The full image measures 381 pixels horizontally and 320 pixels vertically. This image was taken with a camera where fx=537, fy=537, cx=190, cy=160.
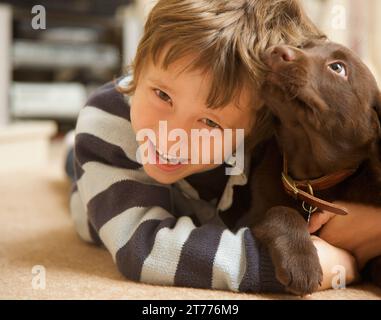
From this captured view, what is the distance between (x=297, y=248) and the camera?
32.2 inches

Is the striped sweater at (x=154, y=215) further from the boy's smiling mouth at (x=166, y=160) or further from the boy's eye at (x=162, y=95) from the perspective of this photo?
the boy's eye at (x=162, y=95)

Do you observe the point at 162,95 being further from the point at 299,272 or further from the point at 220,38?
the point at 299,272

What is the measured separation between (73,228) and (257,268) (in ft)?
1.98

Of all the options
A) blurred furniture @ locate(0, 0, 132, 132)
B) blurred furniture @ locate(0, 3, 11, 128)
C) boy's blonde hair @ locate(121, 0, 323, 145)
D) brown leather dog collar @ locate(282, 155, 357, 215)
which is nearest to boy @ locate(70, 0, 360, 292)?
boy's blonde hair @ locate(121, 0, 323, 145)

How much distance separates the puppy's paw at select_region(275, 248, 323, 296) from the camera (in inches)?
31.0

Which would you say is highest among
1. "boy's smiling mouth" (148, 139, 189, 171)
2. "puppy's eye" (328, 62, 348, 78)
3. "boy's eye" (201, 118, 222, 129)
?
"puppy's eye" (328, 62, 348, 78)

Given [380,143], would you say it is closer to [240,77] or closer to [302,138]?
[302,138]

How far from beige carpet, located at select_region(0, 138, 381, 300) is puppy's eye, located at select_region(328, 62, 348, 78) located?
36 cm

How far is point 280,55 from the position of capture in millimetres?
870

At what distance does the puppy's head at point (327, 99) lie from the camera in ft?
2.81

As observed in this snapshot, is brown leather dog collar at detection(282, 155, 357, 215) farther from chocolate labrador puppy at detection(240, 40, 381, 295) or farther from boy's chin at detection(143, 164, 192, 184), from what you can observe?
boy's chin at detection(143, 164, 192, 184)

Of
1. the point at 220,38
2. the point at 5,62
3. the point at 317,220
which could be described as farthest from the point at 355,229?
the point at 5,62

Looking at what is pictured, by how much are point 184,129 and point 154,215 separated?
0.16 metres

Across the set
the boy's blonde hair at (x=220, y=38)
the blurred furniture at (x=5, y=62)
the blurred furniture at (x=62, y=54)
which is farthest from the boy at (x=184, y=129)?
the blurred furniture at (x=62, y=54)
